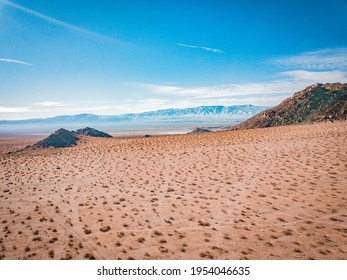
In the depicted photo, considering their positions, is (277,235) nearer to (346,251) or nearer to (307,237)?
(307,237)

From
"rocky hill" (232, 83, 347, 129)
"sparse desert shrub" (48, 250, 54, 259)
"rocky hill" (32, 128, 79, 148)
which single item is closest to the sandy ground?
"sparse desert shrub" (48, 250, 54, 259)

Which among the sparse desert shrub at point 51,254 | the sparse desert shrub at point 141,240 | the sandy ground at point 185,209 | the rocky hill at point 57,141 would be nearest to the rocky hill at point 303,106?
the sandy ground at point 185,209

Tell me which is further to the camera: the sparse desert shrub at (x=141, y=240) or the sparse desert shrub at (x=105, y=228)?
the sparse desert shrub at (x=105, y=228)

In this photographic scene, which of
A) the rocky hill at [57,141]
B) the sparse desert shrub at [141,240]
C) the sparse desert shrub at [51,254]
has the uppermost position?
the rocky hill at [57,141]

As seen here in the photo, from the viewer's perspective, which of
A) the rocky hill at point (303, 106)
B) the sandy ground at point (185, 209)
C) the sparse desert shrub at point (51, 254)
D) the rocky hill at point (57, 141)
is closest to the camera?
→ the sparse desert shrub at point (51, 254)

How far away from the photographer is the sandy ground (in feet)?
29.8

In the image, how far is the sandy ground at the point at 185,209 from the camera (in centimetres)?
909

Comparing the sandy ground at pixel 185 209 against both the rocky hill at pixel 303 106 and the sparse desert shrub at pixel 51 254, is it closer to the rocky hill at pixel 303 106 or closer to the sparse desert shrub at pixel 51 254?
the sparse desert shrub at pixel 51 254

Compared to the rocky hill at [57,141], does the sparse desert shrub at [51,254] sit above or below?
below

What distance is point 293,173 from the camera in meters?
17.4

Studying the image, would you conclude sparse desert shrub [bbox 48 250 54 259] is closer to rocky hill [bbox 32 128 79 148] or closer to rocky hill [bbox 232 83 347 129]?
rocky hill [bbox 32 128 79 148]

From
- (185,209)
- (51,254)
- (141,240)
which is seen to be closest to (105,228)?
(141,240)

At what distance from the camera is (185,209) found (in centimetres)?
1279

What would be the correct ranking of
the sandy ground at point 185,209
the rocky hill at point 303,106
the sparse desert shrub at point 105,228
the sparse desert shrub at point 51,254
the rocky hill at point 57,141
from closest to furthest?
the sparse desert shrub at point 51,254, the sandy ground at point 185,209, the sparse desert shrub at point 105,228, the rocky hill at point 57,141, the rocky hill at point 303,106
